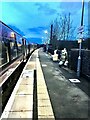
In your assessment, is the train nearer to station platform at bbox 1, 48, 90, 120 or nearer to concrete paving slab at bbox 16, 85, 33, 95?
concrete paving slab at bbox 16, 85, 33, 95

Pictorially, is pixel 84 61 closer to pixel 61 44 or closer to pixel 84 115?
pixel 84 115

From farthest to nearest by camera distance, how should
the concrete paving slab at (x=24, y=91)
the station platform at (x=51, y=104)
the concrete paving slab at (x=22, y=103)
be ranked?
1. the concrete paving slab at (x=24, y=91)
2. the concrete paving slab at (x=22, y=103)
3. the station platform at (x=51, y=104)

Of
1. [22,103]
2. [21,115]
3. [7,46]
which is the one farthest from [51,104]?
[7,46]

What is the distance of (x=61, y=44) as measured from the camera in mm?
37906

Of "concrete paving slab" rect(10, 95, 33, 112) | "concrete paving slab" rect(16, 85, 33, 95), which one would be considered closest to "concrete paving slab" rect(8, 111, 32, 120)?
"concrete paving slab" rect(10, 95, 33, 112)

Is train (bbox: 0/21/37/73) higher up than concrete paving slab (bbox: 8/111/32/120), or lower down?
higher up

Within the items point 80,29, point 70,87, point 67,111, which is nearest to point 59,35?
point 80,29

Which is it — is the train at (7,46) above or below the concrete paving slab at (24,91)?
above

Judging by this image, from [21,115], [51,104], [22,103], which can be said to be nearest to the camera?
[21,115]

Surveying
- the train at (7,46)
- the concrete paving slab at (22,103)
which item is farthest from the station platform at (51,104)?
the train at (7,46)

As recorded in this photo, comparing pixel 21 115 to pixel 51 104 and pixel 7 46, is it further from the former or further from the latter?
pixel 7 46

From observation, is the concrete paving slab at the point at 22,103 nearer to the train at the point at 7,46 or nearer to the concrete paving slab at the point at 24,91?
the concrete paving slab at the point at 24,91

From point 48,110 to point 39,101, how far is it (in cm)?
96

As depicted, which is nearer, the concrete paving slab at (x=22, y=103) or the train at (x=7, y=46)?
the concrete paving slab at (x=22, y=103)
